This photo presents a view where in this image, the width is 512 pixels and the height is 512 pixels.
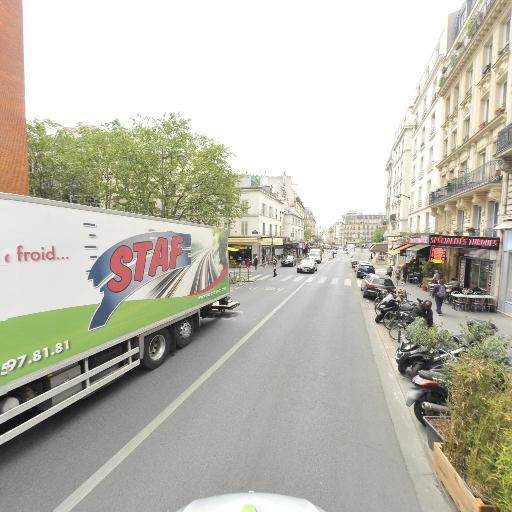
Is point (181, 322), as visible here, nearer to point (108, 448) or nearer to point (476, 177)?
point (108, 448)

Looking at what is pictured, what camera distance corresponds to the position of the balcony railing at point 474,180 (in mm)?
14930

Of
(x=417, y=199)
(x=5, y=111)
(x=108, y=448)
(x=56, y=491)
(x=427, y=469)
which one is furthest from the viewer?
(x=417, y=199)

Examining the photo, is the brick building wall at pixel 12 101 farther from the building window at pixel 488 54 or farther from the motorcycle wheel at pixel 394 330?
the building window at pixel 488 54

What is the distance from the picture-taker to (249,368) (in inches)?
281

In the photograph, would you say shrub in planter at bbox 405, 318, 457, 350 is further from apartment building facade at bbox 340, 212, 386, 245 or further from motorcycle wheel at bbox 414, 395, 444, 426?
apartment building facade at bbox 340, 212, 386, 245

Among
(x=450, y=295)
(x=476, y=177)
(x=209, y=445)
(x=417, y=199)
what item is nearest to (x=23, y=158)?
(x=209, y=445)

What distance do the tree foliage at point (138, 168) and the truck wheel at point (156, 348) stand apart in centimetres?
1332

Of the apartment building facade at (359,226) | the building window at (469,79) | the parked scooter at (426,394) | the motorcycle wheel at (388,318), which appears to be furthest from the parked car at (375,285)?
the apartment building facade at (359,226)

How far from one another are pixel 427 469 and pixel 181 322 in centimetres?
642

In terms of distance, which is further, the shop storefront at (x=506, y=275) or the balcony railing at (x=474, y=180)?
the balcony railing at (x=474, y=180)

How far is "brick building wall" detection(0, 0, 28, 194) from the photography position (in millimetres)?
12281

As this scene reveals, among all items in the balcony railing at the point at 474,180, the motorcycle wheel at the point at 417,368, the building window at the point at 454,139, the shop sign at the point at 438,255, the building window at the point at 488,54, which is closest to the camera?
the motorcycle wheel at the point at 417,368

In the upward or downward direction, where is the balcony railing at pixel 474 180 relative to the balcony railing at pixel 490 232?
upward

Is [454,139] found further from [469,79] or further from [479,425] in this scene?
[479,425]
